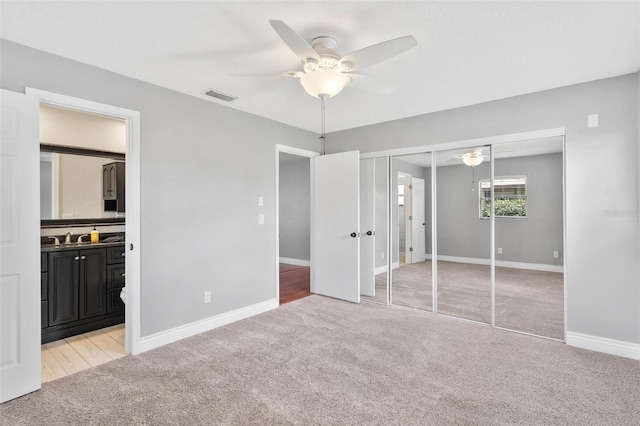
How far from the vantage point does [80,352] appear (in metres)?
2.94

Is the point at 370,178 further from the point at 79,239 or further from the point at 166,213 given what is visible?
the point at 79,239

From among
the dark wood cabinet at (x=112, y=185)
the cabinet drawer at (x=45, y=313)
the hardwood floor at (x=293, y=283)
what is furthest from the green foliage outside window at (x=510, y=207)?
the cabinet drawer at (x=45, y=313)

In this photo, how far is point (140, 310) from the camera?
2.94 metres

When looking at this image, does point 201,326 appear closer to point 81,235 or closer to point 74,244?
point 74,244

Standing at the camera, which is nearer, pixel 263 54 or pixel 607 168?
pixel 263 54

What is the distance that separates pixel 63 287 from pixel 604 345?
5.17 meters

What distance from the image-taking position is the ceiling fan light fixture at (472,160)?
3705mm

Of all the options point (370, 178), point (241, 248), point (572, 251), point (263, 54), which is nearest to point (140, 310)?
point (241, 248)

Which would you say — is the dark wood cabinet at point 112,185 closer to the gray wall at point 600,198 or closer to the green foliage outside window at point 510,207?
the green foliage outside window at point 510,207

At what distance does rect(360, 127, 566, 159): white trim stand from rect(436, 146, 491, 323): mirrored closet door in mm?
77

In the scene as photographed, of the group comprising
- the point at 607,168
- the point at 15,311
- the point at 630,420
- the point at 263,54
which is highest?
the point at 263,54

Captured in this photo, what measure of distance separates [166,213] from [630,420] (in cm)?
380

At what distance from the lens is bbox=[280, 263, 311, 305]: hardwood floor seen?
15.6ft

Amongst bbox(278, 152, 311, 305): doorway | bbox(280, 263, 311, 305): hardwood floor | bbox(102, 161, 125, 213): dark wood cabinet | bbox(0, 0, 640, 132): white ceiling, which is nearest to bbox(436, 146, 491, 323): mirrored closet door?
bbox(0, 0, 640, 132): white ceiling
